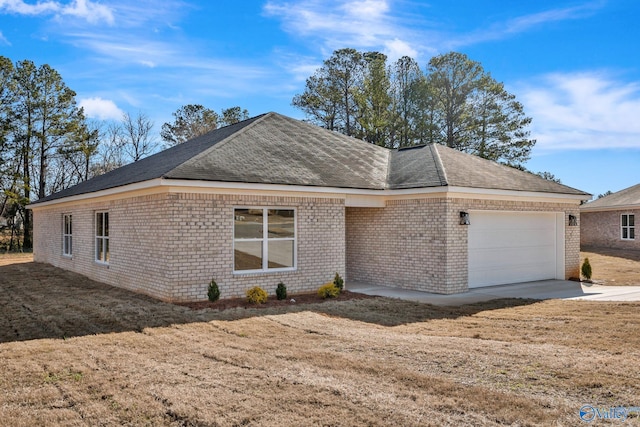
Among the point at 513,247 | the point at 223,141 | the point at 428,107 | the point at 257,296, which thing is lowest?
the point at 257,296

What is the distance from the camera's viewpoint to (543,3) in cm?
1293

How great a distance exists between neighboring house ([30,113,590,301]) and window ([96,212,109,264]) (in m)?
0.06

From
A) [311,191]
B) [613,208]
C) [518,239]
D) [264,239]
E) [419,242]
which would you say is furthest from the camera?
[613,208]

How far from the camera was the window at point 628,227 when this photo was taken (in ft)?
88.8

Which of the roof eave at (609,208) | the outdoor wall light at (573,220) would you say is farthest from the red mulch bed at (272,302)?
the roof eave at (609,208)

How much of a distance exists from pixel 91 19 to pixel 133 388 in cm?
1299

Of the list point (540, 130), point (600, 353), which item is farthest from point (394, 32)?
point (540, 130)

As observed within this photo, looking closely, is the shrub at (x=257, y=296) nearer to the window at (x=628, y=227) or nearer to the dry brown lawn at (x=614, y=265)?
the dry brown lawn at (x=614, y=265)

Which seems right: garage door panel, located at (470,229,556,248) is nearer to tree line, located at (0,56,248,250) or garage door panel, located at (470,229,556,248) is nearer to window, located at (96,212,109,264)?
window, located at (96,212,109,264)

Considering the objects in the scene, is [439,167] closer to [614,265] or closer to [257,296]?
[257,296]

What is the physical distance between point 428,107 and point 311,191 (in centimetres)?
2712

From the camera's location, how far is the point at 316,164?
45.2ft

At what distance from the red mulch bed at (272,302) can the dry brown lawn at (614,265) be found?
→ 8702 millimetres

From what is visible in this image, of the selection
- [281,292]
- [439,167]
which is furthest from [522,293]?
[281,292]
